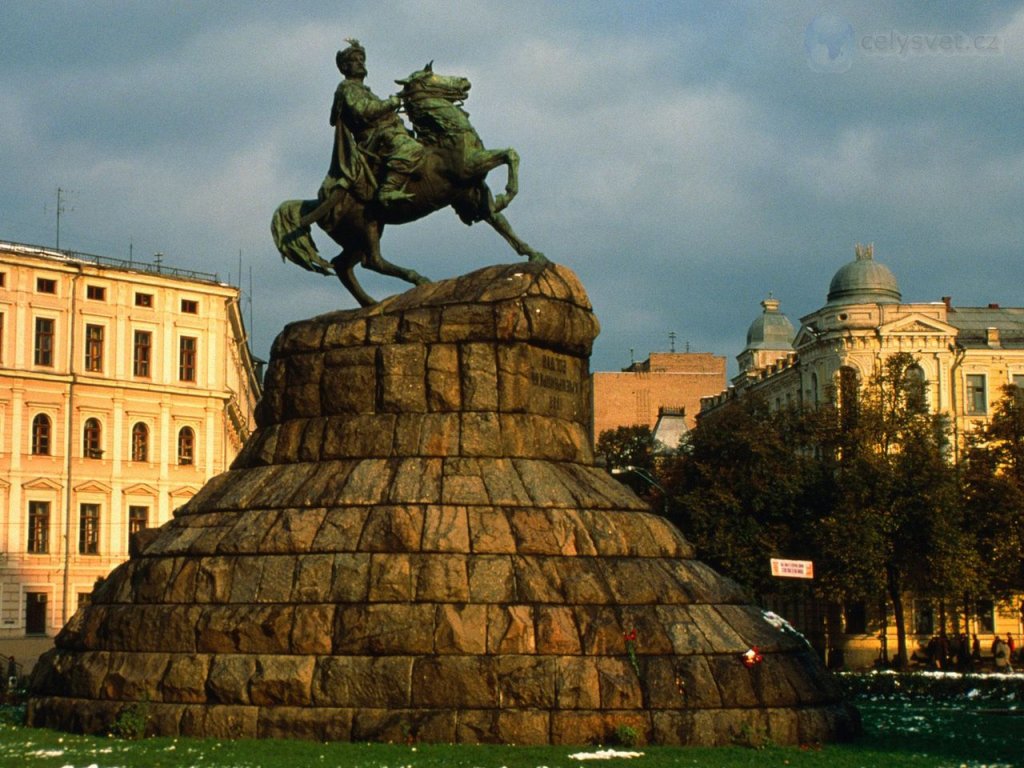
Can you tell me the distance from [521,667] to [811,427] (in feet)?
119

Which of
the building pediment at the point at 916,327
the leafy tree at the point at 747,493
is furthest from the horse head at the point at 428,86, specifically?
the building pediment at the point at 916,327

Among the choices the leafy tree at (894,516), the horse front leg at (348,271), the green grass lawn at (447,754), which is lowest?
the green grass lawn at (447,754)

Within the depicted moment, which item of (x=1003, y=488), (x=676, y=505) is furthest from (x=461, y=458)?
(x=1003, y=488)

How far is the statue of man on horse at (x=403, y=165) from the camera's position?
21844 millimetres

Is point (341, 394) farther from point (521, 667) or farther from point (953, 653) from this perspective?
point (953, 653)

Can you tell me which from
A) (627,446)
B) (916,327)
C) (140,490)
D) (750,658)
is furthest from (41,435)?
(750,658)

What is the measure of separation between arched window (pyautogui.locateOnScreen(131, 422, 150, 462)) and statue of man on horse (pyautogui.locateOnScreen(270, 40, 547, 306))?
41.4 m

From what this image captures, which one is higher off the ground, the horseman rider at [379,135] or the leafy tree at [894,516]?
the horseman rider at [379,135]

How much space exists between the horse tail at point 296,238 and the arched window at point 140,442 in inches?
1622

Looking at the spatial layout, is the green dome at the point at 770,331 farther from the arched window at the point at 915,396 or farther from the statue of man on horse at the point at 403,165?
the statue of man on horse at the point at 403,165

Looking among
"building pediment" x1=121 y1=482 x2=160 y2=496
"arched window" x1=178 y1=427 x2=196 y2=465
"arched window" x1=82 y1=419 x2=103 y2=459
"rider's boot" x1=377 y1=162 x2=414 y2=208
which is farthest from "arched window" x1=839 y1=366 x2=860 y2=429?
"rider's boot" x1=377 y1=162 x2=414 y2=208

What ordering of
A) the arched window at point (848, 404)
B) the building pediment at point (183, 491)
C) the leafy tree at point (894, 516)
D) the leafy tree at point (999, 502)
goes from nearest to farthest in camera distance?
1. the leafy tree at point (894, 516)
2. the leafy tree at point (999, 502)
3. the arched window at point (848, 404)
4. the building pediment at point (183, 491)

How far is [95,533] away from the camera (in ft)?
196

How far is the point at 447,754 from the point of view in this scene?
1538cm
